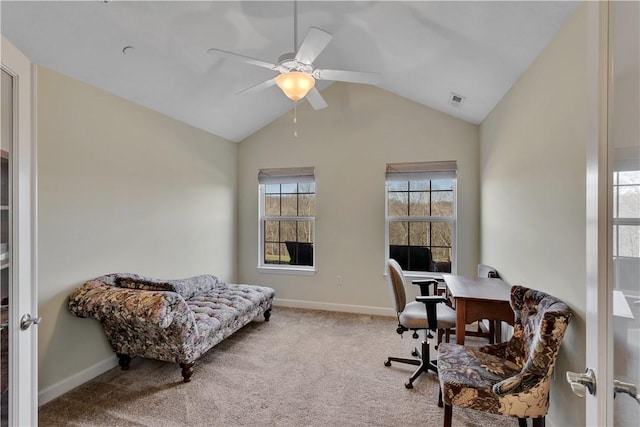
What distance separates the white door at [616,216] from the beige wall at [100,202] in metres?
3.00

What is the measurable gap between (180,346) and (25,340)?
3.75 feet

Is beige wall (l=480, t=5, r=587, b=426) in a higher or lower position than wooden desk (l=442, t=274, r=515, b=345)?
higher

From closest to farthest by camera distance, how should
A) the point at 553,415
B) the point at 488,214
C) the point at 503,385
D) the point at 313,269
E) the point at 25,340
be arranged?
the point at 25,340 → the point at 503,385 → the point at 553,415 → the point at 488,214 → the point at 313,269

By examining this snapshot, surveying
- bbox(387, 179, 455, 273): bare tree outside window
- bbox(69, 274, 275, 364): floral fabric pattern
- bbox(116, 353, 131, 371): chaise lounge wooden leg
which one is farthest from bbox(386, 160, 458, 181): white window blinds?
bbox(116, 353, 131, 371): chaise lounge wooden leg

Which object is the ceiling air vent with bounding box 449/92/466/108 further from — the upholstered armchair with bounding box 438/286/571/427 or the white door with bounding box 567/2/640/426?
the white door with bounding box 567/2/640/426

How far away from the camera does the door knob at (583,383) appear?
77 centimetres

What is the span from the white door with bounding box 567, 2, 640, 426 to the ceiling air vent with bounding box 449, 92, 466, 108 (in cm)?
251

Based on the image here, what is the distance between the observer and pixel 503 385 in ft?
4.85

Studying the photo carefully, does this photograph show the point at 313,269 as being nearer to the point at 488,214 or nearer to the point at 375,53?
the point at 488,214

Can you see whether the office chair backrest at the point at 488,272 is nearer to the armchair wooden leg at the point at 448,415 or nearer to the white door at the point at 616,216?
the armchair wooden leg at the point at 448,415

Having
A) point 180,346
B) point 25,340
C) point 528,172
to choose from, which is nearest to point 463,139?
point 528,172

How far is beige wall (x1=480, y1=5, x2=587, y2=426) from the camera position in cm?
152

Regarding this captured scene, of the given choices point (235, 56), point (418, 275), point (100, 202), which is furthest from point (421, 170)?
point (100, 202)

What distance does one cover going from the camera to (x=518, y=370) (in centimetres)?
174
